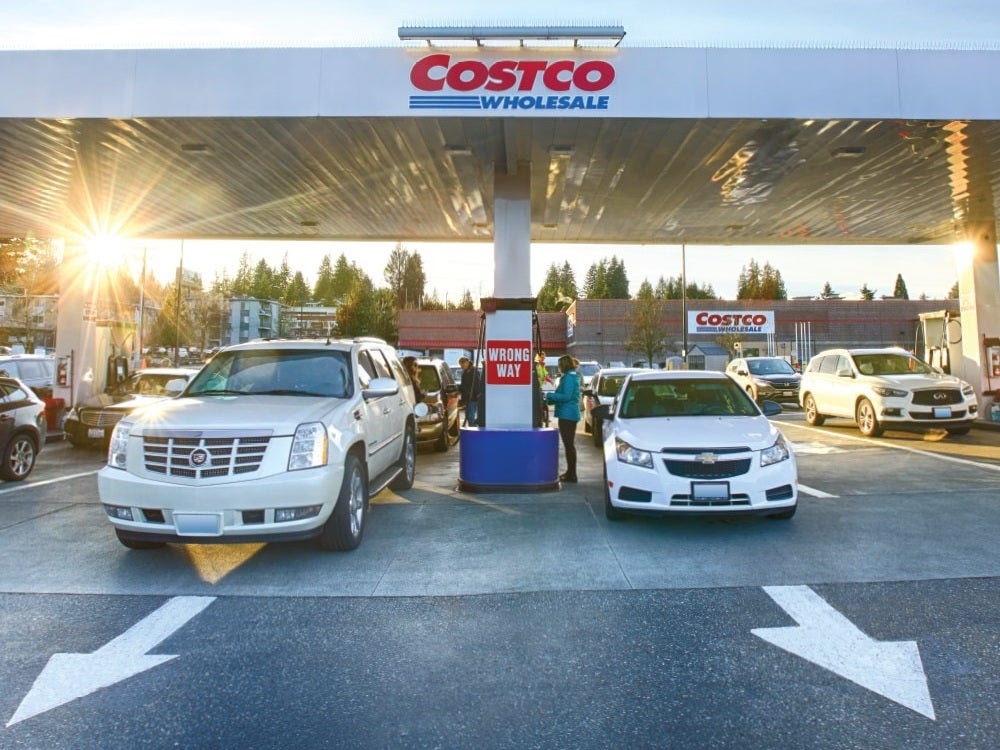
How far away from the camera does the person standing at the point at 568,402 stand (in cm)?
947

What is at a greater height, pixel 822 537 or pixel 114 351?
pixel 114 351

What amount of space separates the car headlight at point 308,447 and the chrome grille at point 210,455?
225 millimetres

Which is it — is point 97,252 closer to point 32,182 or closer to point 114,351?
point 114,351

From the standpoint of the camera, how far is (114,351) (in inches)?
723

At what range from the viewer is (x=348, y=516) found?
5988 mm

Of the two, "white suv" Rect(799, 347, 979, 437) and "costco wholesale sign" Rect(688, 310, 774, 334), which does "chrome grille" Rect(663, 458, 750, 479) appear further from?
"costco wholesale sign" Rect(688, 310, 774, 334)

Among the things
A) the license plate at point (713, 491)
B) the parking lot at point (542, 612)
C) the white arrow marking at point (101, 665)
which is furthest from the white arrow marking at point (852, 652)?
the white arrow marking at point (101, 665)

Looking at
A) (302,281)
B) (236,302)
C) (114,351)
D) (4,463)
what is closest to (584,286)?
(302,281)

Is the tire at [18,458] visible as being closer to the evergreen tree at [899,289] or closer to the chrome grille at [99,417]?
the chrome grille at [99,417]

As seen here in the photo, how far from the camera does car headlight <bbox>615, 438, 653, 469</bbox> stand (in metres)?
6.50

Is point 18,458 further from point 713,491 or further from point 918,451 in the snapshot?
point 918,451

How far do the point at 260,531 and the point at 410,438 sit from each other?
4192 mm

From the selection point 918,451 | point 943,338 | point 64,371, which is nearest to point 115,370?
point 64,371

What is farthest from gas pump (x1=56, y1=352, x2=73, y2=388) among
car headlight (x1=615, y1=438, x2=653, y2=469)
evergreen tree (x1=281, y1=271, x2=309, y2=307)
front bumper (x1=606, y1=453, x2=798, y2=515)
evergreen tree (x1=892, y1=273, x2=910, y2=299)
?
evergreen tree (x1=892, y1=273, x2=910, y2=299)
